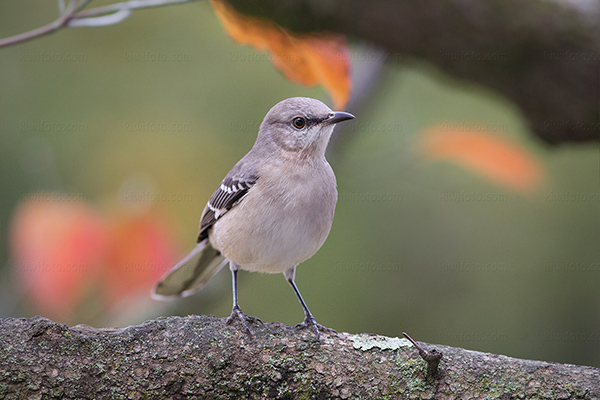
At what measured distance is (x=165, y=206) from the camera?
230 inches

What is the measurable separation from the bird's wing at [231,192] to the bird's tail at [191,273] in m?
0.40

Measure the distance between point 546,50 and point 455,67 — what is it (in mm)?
791

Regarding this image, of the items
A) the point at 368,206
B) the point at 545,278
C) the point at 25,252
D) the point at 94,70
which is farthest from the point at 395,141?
the point at 25,252

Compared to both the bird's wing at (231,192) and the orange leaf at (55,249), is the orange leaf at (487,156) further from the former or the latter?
the orange leaf at (55,249)

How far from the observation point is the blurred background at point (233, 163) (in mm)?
5375

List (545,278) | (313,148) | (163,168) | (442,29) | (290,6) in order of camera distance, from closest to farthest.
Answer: (313,148) → (290,6) → (442,29) → (163,168) → (545,278)

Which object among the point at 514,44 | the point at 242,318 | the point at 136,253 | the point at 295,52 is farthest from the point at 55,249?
the point at 514,44

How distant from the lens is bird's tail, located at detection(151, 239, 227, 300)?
193 inches

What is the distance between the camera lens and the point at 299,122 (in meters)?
4.13

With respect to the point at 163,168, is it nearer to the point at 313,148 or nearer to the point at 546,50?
the point at 313,148

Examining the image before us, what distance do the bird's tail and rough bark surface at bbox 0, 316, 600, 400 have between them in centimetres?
137

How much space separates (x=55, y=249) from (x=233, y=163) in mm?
2069

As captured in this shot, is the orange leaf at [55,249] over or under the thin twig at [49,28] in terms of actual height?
under

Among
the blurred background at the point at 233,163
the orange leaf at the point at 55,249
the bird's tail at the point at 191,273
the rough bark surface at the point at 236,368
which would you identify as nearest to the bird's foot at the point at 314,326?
the rough bark surface at the point at 236,368
